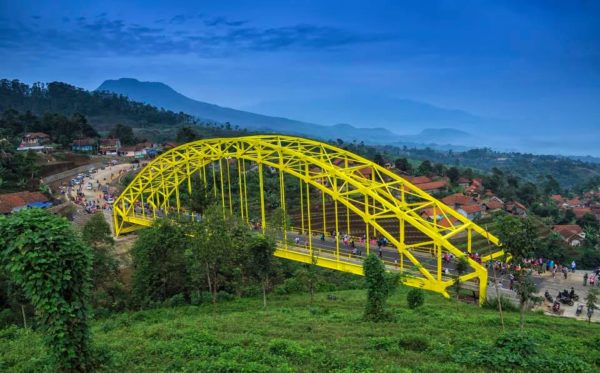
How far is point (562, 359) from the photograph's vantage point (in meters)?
11.6

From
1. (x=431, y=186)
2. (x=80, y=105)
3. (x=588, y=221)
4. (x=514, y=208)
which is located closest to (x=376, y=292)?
(x=514, y=208)

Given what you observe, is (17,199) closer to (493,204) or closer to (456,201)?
(456,201)

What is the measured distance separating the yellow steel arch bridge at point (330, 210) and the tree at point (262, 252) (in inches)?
177

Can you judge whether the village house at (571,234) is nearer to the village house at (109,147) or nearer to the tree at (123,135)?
the village house at (109,147)

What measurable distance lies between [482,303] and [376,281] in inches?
363

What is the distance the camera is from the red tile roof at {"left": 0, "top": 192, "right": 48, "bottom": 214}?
1653 inches

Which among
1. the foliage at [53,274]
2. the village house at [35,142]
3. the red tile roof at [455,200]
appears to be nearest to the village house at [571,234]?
the red tile roof at [455,200]

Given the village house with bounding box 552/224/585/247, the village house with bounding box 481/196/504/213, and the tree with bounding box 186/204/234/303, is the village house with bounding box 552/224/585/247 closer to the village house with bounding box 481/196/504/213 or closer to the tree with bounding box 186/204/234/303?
the village house with bounding box 481/196/504/213

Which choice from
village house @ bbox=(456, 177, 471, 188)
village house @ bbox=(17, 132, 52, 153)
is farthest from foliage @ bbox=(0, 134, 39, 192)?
village house @ bbox=(456, 177, 471, 188)

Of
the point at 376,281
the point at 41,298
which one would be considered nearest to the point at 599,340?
the point at 376,281

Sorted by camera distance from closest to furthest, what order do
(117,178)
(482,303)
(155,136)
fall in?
(482,303) < (117,178) < (155,136)

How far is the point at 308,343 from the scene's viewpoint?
13883mm

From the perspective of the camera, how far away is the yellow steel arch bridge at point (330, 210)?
25.1m

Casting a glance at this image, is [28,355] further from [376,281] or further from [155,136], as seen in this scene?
[155,136]
